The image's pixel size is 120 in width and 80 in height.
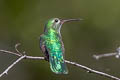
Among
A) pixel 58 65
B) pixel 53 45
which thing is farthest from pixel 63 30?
pixel 58 65

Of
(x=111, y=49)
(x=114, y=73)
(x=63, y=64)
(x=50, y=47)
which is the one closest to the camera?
(x=63, y=64)

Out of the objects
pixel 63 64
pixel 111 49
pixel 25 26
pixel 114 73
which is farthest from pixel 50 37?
pixel 25 26

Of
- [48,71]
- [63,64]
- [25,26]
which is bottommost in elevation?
[48,71]

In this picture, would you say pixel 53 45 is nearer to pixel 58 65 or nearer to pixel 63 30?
pixel 58 65

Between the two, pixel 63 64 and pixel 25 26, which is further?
pixel 25 26

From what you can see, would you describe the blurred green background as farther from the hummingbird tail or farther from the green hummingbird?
the hummingbird tail

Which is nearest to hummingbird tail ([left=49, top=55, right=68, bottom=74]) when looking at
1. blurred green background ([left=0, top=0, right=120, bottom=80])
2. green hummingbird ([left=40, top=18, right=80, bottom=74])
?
green hummingbird ([left=40, top=18, right=80, bottom=74])

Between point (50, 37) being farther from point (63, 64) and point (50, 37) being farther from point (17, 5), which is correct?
point (17, 5)
